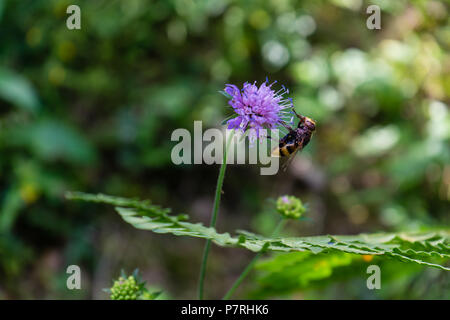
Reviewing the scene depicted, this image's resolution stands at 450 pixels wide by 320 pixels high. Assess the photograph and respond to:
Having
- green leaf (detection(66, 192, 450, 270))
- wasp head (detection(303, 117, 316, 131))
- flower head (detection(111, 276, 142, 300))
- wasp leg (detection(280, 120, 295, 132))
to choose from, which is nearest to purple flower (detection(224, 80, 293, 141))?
wasp leg (detection(280, 120, 295, 132))

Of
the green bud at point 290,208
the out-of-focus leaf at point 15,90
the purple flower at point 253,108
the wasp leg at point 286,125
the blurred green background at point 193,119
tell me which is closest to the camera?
the purple flower at point 253,108

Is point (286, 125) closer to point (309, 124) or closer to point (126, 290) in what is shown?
point (309, 124)

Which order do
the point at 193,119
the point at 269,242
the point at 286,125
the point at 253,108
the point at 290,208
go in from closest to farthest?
the point at 269,242 → the point at 253,108 → the point at 286,125 → the point at 290,208 → the point at 193,119

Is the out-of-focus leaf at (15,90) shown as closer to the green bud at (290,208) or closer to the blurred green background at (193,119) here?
the blurred green background at (193,119)

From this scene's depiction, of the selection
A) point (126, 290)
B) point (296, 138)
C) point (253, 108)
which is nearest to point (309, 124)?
point (296, 138)

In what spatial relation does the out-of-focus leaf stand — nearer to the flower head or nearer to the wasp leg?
the flower head

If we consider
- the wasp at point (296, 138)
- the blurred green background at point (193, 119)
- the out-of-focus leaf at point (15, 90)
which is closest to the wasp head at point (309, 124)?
the wasp at point (296, 138)

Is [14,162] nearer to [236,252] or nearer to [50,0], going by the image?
[50,0]
